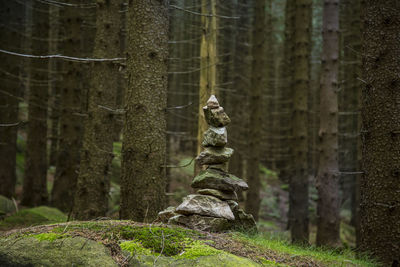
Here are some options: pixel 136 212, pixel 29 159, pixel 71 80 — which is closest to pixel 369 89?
pixel 136 212

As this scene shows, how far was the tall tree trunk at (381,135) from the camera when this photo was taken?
6.04m

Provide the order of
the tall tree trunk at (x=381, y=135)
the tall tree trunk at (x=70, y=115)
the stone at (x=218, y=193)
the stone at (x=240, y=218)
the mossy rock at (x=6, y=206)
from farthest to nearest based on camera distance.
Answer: the tall tree trunk at (x=70, y=115) < the mossy rock at (x=6, y=206) < the tall tree trunk at (x=381, y=135) < the stone at (x=240, y=218) < the stone at (x=218, y=193)

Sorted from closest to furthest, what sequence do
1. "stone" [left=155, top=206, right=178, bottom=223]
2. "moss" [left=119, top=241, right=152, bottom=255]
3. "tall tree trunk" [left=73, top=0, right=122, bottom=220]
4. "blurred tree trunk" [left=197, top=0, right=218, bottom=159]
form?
1. "moss" [left=119, top=241, right=152, bottom=255]
2. "stone" [left=155, top=206, right=178, bottom=223]
3. "tall tree trunk" [left=73, top=0, right=122, bottom=220]
4. "blurred tree trunk" [left=197, top=0, right=218, bottom=159]

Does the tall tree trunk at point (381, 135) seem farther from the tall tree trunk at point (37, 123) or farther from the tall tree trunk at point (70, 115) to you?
the tall tree trunk at point (37, 123)

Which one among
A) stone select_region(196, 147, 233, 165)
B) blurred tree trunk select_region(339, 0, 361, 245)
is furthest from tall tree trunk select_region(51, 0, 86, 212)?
blurred tree trunk select_region(339, 0, 361, 245)

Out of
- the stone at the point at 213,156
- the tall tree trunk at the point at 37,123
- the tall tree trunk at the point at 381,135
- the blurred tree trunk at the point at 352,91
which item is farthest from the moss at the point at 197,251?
the tall tree trunk at the point at 37,123

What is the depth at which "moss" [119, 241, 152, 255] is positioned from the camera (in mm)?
3707

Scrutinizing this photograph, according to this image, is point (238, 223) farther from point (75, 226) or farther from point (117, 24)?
point (117, 24)

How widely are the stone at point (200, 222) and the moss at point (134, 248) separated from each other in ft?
3.63

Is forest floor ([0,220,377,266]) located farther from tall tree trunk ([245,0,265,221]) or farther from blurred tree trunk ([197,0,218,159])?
tall tree trunk ([245,0,265,221])

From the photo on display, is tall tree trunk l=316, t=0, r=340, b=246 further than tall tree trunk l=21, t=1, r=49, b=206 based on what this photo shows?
No

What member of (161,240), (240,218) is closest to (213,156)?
(240,218)

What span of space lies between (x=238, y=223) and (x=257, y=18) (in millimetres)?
11640

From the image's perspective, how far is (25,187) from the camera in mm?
12344
